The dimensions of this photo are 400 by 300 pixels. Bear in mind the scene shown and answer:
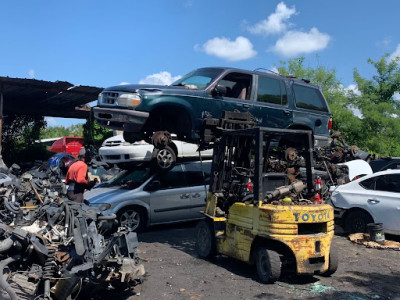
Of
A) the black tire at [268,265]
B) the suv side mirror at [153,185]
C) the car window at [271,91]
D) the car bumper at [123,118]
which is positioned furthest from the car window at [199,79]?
the black tire at [268,265]

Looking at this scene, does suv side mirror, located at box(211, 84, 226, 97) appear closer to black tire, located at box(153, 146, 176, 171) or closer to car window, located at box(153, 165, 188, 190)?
black tire, located at box(153, 146, 176, 171)

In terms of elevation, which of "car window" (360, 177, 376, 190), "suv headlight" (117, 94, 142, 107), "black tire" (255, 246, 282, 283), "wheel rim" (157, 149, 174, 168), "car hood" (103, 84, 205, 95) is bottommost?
"black tire" (255, 246, 282, 283)

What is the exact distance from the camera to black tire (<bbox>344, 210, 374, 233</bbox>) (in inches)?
331

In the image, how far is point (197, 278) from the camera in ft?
19.4

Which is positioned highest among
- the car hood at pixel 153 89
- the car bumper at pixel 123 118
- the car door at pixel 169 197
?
the car hood at pixel 153 89

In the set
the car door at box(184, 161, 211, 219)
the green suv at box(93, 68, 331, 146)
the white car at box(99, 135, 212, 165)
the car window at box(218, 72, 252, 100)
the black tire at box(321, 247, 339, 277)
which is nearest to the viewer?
the black tire at box(321, 247, 339, 277)

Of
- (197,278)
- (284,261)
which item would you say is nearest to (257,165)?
(284,261)

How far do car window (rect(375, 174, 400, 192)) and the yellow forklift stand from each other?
80.5 inches

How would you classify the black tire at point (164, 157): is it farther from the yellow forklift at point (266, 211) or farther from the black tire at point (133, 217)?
the black tire at point (133, 217)

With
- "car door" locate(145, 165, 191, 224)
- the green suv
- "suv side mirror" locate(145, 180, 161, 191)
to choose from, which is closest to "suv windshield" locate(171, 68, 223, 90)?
the green suv

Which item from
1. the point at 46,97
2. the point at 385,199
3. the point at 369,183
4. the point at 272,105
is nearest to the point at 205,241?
the point at 272,105

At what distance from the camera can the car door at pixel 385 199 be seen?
25.8 ft

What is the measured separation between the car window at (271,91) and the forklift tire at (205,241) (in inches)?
114

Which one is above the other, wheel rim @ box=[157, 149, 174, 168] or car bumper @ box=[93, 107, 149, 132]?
car bumper @ box=[93, 107, 149, 132]
